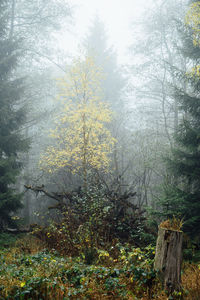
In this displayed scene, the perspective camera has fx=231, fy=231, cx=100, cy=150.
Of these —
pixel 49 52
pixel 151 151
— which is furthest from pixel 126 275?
pixel 49 52

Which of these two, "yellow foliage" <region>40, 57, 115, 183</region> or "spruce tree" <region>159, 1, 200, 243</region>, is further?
"yellow foliage" <region>40, 57, 115, 183</region>

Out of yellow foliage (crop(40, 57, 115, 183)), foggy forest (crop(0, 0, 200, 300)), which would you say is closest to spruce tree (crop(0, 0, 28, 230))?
foggy forest (crop(0, 0, 200, 300))

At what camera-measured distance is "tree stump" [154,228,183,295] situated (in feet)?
10.8

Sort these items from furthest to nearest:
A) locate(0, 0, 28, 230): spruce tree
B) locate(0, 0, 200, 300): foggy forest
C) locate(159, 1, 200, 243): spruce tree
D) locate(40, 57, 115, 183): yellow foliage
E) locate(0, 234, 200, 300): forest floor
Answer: locate(40, 57, 115, 183): yellow foliage < locate(0, 0, 28, 230): spruce tree < locate(159, 1, 200, 243): spruce tree < locate(0, 0, 200, 300): foggy forest < locate(0, 234, 200, 300): forest floor

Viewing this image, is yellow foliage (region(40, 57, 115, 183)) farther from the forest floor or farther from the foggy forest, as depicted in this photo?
the forest floor

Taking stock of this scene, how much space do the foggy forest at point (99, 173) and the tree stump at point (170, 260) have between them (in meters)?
0.01

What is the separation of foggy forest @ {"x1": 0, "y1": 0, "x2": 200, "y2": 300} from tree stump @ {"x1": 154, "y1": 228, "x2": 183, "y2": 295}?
0.01m

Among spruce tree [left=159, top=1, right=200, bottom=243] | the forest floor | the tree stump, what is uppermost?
spruce tree [left=159, top=1, right=200, bottom=243]

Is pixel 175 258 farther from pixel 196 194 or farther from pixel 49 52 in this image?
pixel 49 52

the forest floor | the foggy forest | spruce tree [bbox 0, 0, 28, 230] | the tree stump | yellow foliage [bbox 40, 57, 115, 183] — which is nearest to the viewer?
the forest floor

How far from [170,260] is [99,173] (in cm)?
874

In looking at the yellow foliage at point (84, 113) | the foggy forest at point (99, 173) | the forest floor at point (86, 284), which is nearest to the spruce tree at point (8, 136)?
the foggy forest at point (99, 173)

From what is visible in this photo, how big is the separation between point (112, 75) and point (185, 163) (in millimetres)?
16329

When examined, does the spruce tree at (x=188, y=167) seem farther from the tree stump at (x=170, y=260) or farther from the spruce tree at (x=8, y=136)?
the spruce tree at (x=8, y=136)
